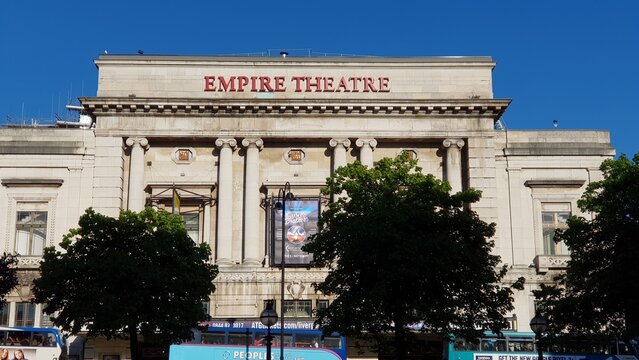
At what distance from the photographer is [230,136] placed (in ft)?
176

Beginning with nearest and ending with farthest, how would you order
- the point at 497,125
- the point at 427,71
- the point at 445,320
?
the point at 445,320 < the point at 427,71 < the point at 497,125

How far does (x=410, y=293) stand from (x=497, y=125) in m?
30.7

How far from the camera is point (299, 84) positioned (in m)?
54.9

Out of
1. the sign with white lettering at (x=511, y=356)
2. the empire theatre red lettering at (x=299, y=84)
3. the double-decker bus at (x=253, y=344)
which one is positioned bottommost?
the sign with white lettering at (x=511, y=356)

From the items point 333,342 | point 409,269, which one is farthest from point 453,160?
point 409,269

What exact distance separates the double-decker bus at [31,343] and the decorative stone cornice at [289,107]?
1446 centimetres

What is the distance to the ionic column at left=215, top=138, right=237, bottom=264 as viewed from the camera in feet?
172

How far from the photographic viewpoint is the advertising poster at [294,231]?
51.6 m

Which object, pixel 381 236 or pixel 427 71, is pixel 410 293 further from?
pixel 427 71

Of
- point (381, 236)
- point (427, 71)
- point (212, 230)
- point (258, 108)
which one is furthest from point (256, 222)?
point (381, 236)

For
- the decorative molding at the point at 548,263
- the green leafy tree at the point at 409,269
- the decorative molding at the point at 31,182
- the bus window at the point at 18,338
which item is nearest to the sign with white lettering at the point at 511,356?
the green leafy tree at the point at 409,269

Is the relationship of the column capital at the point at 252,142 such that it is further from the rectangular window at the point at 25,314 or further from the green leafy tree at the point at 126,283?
the rectangular window at the point at 25,314

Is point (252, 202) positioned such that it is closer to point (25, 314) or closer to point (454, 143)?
point (454, 143)

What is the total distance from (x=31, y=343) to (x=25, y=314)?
250 inches
